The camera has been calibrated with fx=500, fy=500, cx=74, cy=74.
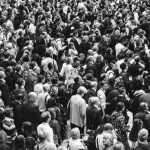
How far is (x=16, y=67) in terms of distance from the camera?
48.7 ft

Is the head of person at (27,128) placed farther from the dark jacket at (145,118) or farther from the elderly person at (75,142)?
the dark jacket at (145,118)

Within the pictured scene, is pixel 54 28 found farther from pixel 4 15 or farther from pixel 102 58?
pixel 102 58

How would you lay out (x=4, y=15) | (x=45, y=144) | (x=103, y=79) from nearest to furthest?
(x=45, y=144) → (x=103, y=79) → (x=4, y=15)

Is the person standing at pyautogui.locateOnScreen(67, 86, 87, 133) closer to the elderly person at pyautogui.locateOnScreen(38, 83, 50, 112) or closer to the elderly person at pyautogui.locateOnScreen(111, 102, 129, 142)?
the elderly person at pyautogui.locateOnScreen(38, 83, 50, 112)

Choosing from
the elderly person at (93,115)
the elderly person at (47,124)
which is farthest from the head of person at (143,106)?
the elderly person at (47,124)

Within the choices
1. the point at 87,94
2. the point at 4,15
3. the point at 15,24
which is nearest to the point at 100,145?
the point at 87,94

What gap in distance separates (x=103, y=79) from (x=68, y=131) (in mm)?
1779

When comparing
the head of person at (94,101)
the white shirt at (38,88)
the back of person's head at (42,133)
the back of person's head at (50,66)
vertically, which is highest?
the back of person's head at (50,66)

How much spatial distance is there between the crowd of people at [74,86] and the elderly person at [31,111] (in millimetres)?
24

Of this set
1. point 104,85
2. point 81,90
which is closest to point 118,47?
point 104,85

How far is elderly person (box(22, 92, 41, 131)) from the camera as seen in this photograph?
11883mm

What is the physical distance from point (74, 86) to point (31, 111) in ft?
7.76

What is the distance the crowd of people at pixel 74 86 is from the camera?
1064cm

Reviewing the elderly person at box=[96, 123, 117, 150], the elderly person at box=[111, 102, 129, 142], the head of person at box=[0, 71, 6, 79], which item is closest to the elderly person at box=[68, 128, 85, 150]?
the elderly person at box=[96, 123, 117, 150]
